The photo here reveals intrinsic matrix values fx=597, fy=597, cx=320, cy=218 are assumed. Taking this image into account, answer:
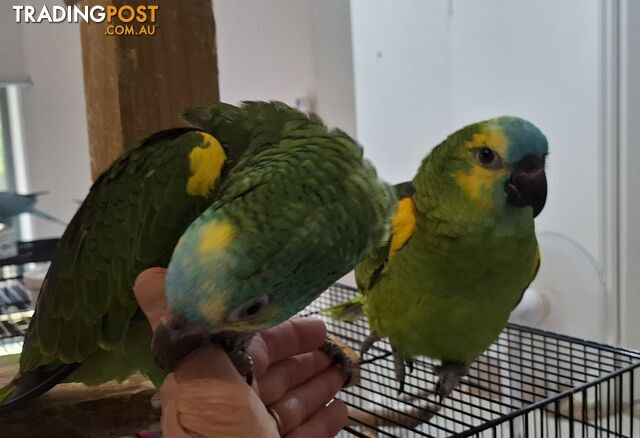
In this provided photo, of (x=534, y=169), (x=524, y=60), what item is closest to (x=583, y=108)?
(x=524, y=60)

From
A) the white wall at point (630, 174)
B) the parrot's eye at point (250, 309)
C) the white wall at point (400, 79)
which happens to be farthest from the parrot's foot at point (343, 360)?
the white wall at point (400, 79)

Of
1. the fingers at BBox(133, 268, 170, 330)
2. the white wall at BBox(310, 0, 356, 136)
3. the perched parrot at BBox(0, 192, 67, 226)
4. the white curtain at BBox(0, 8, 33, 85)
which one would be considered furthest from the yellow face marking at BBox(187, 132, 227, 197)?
the white curtain at BBox(0, 8, 33, 85)

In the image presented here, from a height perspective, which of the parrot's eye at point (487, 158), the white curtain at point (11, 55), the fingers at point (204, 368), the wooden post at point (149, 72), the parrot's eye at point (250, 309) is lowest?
the fingers at point (204, 368)

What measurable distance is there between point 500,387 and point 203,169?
0.76 metres

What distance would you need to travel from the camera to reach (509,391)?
4.08ft

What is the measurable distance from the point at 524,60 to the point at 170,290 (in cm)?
141

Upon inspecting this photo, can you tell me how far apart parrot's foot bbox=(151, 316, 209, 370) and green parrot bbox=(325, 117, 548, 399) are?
40 centimetres

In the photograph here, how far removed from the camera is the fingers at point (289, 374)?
0.73m

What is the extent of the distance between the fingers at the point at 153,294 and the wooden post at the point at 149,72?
329mm

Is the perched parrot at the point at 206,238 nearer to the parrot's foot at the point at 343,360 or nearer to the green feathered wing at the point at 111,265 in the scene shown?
the green feathered wing at the point at 111,265

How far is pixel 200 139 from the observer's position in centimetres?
Result: 65

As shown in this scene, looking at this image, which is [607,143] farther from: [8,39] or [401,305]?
[8,39]

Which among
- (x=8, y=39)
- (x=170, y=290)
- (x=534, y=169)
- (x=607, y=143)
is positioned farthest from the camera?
(x=8, y=39)
